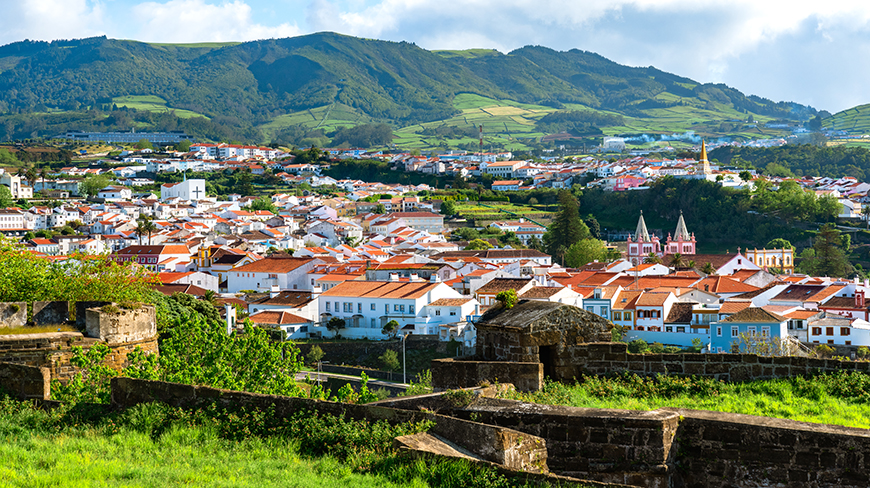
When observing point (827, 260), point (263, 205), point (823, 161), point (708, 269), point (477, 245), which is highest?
point (823, 161)

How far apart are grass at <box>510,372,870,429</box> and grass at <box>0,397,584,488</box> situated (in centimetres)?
189

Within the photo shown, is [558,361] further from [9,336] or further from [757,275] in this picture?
[757,275]

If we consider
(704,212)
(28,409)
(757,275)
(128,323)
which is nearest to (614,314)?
(757,275)

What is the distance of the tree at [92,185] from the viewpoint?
12812 cm

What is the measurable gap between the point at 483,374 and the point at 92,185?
131443 millimetres

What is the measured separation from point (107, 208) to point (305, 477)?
113276 mm

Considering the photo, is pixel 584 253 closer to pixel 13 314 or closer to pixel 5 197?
pixel 5 197

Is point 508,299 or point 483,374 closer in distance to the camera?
point 483,374

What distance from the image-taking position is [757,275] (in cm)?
6844

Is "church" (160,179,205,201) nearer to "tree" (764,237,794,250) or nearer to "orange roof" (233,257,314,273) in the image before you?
"orange roof" (233,257,314,273)

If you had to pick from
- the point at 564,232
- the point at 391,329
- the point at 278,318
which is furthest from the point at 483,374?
the point at 564,232

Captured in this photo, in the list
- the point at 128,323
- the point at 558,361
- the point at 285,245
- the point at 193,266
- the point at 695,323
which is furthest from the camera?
the point at 285,245

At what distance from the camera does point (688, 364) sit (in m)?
8.29

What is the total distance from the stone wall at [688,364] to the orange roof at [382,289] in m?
44.5
